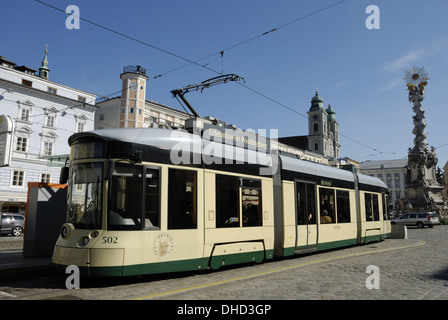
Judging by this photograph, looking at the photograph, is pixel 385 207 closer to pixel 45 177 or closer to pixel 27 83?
pixel 45 177

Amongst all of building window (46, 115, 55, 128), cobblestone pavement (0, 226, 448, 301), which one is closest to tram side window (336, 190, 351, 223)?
cobblestone pavement (0, 226, 448, 301)

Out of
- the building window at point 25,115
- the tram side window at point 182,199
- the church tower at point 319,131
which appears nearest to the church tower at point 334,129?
the church tower at point 319,131

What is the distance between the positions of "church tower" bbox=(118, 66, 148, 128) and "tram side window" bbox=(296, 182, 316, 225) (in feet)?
124

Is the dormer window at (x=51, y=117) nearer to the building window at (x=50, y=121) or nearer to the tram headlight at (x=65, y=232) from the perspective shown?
the building window at (x=50, y=121)

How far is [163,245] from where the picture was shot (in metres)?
7.63

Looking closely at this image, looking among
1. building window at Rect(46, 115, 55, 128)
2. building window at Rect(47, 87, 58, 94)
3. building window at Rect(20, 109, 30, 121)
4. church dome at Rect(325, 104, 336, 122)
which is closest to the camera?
building window at Rect(20, 109, 30, 121)

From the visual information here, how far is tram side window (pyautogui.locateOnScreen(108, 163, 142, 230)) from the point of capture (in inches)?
283

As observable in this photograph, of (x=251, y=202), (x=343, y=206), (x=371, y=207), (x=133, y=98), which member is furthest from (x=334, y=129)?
(x=251, y=202)

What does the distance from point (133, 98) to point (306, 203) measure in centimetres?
3985

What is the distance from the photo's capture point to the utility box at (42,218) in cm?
1038

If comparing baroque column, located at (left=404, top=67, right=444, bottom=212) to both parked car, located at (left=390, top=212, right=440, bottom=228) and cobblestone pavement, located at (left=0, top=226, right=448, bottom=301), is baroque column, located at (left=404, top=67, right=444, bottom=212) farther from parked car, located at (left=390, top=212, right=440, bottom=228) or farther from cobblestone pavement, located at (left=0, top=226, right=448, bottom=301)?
cobblestone pavement, located at (left=0, top=226, right=448, bottom=301)

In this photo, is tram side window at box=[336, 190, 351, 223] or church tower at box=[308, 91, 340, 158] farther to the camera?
church tower at box=[308, 91, 340, 158]

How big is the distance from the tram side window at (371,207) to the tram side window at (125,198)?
11.8 metres

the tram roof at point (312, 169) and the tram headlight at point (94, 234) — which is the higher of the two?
the tram roof at point (312, 169)
